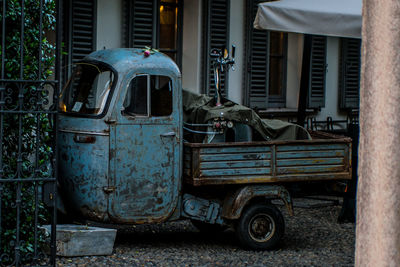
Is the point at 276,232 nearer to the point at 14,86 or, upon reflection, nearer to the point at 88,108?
the point at 88,108

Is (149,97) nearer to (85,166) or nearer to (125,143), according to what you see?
(125,143)

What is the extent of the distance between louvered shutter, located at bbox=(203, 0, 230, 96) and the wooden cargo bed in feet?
13.3

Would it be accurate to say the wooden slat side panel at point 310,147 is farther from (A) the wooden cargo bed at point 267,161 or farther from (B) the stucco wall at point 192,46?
(B) the stucco wall at point 192,46

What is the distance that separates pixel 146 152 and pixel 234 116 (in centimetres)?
110

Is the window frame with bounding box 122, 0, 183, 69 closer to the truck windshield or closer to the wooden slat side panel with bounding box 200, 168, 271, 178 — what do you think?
the truck windshield

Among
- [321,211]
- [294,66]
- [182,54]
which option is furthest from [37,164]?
[294,66]

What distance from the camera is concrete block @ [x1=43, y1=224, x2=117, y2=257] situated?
7281mm

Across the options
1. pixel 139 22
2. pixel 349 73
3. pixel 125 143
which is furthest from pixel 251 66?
pixel 125 143

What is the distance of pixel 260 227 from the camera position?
818cm

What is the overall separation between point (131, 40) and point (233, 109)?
3.66 m

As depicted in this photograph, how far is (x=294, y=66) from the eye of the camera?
1358 centimetres

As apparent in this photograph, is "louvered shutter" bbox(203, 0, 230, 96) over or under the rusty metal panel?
over

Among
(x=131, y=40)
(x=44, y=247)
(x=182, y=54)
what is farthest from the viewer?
(x=182, y=54)

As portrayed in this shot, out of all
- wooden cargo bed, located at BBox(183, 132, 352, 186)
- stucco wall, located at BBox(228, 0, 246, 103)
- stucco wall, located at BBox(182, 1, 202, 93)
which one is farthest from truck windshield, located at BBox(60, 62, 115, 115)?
stucco wall, located at BBox(228, 0, 246, 103)
